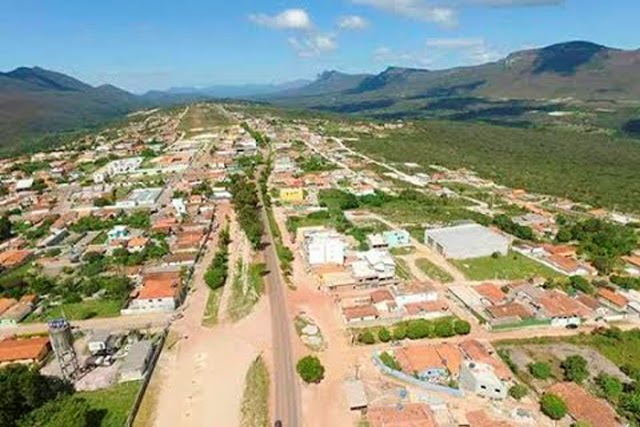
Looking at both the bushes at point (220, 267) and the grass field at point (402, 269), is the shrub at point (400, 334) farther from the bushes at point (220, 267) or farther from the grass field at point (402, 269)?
the bushes at point (220, 267)

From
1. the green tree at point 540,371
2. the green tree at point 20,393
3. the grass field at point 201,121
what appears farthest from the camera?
the grass field at point 201,121

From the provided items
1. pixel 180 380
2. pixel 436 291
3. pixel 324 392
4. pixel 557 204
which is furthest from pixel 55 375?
pixel 557 204

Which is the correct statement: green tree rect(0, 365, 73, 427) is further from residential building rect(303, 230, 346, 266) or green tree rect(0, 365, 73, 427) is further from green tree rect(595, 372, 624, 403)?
green tree rect(595, 372, 624, 403)

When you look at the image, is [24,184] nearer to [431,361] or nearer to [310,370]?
[310,370]

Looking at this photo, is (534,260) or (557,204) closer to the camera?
(534,260)

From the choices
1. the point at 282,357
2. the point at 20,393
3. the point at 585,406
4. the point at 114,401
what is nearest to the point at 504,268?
the point at 585,406

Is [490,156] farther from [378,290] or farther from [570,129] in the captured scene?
[378,290]

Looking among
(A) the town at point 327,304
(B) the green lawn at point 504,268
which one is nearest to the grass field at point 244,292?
(A) the town at point 327,304
